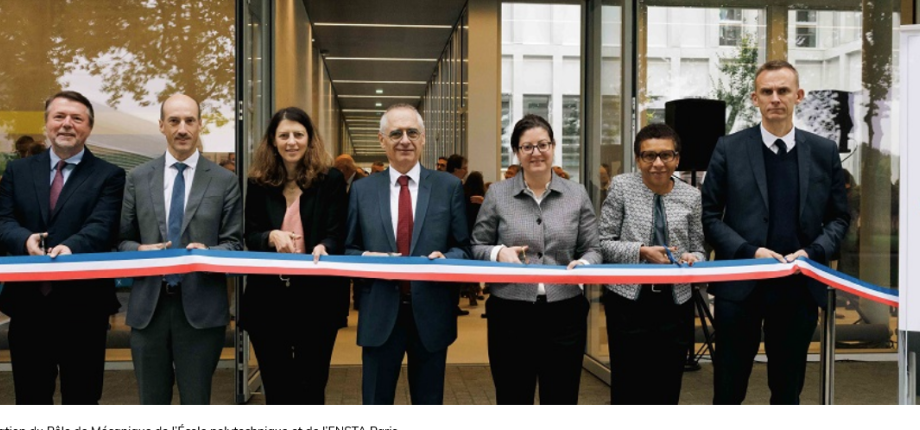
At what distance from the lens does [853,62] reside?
6871 millimetres

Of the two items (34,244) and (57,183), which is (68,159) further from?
(34,244)

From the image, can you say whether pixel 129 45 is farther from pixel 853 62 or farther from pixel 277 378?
pixel 853 62

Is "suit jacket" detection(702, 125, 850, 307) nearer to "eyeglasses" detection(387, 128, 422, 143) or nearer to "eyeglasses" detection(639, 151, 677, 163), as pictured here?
"eyeglasses" detection(639, 151, 677, 163)

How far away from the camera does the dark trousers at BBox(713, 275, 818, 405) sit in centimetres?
380

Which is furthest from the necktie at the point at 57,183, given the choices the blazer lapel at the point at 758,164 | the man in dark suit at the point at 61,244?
the blazer lapel at the point at 758,164

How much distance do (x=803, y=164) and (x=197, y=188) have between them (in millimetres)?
2731

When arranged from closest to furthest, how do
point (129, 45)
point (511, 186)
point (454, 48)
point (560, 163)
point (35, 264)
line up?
1. point (35, 264)
2. point (511, 186)
3. point (129, 45)
4. point (560, 163)
5. point (454, 48)

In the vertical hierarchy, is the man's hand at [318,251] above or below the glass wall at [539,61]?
below

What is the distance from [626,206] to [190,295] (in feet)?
6.46

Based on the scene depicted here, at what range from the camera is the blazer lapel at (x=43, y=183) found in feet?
12.3

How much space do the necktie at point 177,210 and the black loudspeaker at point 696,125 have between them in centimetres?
405

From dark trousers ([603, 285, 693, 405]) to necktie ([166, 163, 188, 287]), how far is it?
194cm

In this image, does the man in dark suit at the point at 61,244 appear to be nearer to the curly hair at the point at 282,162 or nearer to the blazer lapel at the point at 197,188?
the blazer lapel at the point at 197,188

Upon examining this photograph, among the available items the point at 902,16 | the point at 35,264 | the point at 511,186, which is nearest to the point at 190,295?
the point at 35,264
